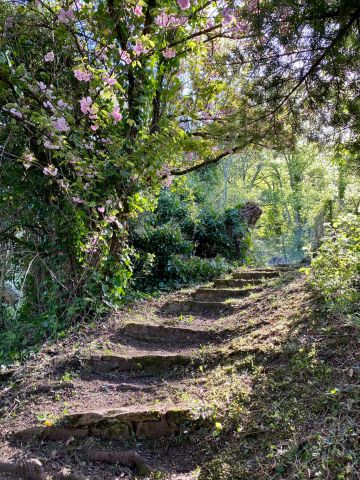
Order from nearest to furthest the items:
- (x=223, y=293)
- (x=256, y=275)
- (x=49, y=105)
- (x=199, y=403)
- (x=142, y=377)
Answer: (x=199, y=403) → (x=142, y=377) → (x=49, y=105) → (x=223, y=293) → (x=256, y=275)

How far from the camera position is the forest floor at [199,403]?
206cm

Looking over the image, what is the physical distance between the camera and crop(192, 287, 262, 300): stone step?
520 centimetres

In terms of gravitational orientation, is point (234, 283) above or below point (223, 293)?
above

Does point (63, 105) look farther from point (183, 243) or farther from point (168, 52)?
point (183, 243)

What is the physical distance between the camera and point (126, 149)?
4.55 meters

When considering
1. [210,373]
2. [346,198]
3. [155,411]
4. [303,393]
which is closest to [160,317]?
[210,373]

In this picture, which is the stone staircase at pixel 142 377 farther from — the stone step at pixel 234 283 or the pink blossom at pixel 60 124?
the pink blossom at pixel 60 124

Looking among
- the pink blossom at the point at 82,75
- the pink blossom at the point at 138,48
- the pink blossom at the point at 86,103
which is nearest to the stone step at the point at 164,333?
the pink blossom at the point at 86,103

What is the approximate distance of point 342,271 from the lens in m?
3.04

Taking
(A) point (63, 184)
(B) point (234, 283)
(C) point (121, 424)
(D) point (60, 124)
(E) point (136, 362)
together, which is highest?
(D) point (60, 124)

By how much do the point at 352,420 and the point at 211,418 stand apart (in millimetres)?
921

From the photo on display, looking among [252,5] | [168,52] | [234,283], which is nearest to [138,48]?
[168,52]

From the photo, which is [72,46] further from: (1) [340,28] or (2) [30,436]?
(2) [30,436]

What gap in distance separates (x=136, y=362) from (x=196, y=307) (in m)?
1.56
